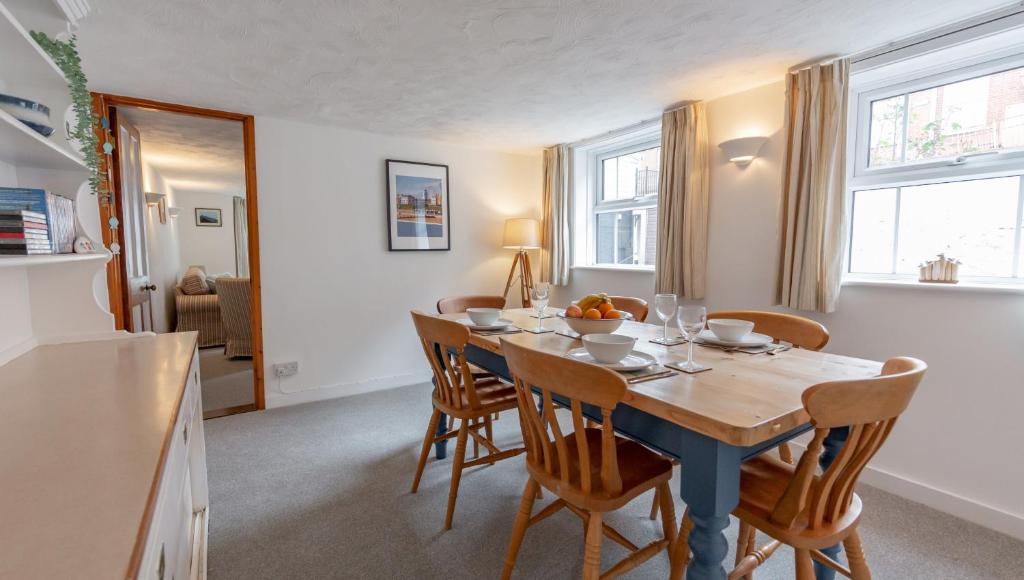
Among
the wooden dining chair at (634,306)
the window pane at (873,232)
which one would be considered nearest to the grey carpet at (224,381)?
the wooden dining chair at (634,306)

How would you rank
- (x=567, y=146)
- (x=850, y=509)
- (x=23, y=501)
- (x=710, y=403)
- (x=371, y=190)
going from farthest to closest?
(x=567, y=146)
(x=371, y=190)
(x=850, y=509)
(x=710, y=403)
(x=23, y=501)

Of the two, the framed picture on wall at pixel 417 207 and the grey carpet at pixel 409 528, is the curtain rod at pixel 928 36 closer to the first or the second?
the grey carpet at pixel 409 528

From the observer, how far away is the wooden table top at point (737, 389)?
97 cm

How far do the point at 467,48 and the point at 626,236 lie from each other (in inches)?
86.9

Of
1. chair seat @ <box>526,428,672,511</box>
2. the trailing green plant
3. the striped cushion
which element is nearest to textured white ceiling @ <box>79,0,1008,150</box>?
the trailing green plant

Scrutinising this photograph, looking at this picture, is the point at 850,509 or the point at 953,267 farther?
the point at 953,267

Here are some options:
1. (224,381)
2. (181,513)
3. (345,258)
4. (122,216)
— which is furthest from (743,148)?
(224,381)

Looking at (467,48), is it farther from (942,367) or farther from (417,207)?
(942,367)

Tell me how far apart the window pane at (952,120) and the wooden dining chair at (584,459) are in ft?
6.82

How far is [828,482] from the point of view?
108cm

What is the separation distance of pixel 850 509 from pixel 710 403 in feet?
1.75

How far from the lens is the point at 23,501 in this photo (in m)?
0.61

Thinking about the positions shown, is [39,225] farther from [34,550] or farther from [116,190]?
[116,190]

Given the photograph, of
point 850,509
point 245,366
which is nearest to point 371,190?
point 245,366
